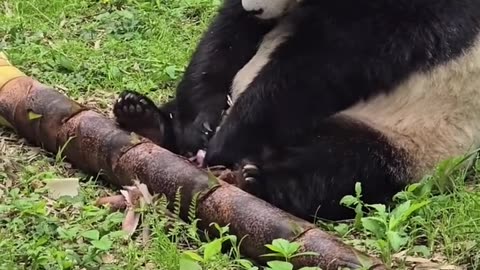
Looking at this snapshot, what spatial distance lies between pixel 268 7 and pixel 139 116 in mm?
684

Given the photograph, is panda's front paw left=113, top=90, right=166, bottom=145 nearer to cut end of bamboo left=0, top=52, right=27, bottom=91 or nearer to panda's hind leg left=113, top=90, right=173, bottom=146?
panda's hind leg left=113, top=90, right=173, bottom=146

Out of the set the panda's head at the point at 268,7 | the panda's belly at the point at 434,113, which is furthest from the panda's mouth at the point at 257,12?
the panda's belly at the point at 434,113

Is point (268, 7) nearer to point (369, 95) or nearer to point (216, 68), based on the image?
point (216, 68)

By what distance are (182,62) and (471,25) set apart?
1.92 m

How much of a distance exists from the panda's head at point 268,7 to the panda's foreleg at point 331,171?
557mm

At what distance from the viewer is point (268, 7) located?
162 inches

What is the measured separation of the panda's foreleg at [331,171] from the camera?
365cm

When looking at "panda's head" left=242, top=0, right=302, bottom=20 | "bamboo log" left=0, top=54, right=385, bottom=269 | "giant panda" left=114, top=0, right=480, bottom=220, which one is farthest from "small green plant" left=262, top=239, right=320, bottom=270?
"panda's head" left=242, top=0, right=302, bottom=20

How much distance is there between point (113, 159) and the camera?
12.5ft

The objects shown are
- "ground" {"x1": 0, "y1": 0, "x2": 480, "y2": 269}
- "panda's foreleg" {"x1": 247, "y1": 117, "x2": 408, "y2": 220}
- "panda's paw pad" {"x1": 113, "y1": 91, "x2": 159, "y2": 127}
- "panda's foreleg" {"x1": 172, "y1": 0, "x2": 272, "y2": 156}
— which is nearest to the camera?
"ground" {"x1": 0, "y1": 0, "x2": 480, "y2": 269}

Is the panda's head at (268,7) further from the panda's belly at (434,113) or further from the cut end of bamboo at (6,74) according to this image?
the cut end of bamboo at (6,74)

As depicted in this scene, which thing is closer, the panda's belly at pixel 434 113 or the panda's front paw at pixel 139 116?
the panda's belly at pixel 434 113

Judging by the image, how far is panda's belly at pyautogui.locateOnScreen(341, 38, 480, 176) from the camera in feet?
12.7

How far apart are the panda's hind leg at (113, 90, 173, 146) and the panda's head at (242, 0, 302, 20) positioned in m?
0.57
